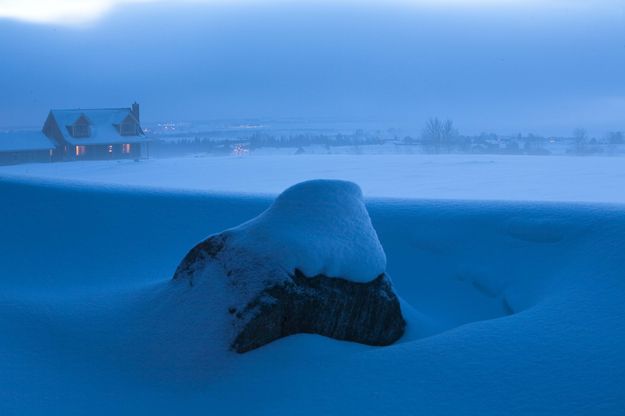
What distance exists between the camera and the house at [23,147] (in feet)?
40.3

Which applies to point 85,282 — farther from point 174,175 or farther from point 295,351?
point 174,175

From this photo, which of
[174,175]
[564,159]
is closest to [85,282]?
[174,175]

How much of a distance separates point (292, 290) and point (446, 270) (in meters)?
1.92

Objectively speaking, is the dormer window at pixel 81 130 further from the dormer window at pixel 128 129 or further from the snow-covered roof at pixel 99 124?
the dormer window at pixel 128 129

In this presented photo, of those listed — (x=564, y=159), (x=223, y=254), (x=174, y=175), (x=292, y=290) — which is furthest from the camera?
(x=564, y=159)

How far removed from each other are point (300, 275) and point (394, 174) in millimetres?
6027

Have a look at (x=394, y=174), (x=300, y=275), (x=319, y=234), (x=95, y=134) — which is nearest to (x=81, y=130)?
(x=95, y=134)

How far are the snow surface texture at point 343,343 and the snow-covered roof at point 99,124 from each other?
28.0ft

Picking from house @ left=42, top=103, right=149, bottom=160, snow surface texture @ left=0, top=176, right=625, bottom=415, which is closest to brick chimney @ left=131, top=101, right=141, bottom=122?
house @ left=42, top=103, right=149, bottom=160

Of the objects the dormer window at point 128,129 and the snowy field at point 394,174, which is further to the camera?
the dormer window at point 128,129

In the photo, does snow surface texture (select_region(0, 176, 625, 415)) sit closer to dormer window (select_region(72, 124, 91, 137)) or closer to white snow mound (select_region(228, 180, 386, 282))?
white snow mound (select_region(228, 180, 386, 282))

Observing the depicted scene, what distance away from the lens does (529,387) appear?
2.43 metres

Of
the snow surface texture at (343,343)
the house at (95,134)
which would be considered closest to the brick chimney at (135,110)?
the house at (95,134)

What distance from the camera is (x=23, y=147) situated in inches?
486
